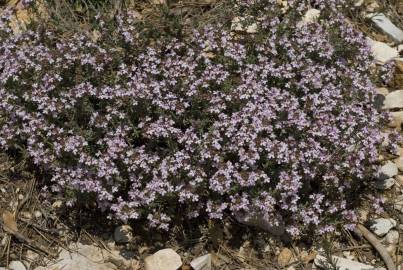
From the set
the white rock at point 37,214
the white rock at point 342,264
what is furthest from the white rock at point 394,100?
the white rock at point 37,214

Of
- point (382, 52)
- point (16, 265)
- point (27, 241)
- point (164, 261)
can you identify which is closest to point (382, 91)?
point (382, 52)

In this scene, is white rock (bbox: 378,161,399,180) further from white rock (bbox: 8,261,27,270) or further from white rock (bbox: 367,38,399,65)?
white rock (bbox: 8,261,27,270)

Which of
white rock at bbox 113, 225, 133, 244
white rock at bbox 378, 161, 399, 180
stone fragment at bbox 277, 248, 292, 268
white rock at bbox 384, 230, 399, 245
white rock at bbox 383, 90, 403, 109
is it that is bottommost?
white rock at bbox 384, 230, 399, 245

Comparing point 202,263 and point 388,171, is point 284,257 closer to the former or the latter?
point 202,263

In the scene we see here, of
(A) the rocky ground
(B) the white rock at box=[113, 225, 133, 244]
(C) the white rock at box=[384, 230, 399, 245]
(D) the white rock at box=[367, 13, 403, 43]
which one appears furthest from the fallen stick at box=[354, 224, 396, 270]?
(D) the white rock at box=[367, 13, 403, 43]

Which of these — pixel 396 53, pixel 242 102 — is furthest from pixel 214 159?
pixel 396 53

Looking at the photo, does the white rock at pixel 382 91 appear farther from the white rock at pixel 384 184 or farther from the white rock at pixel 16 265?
the white rock at pixel 16 265

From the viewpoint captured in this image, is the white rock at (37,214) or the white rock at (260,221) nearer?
the white rock at (260,221)
